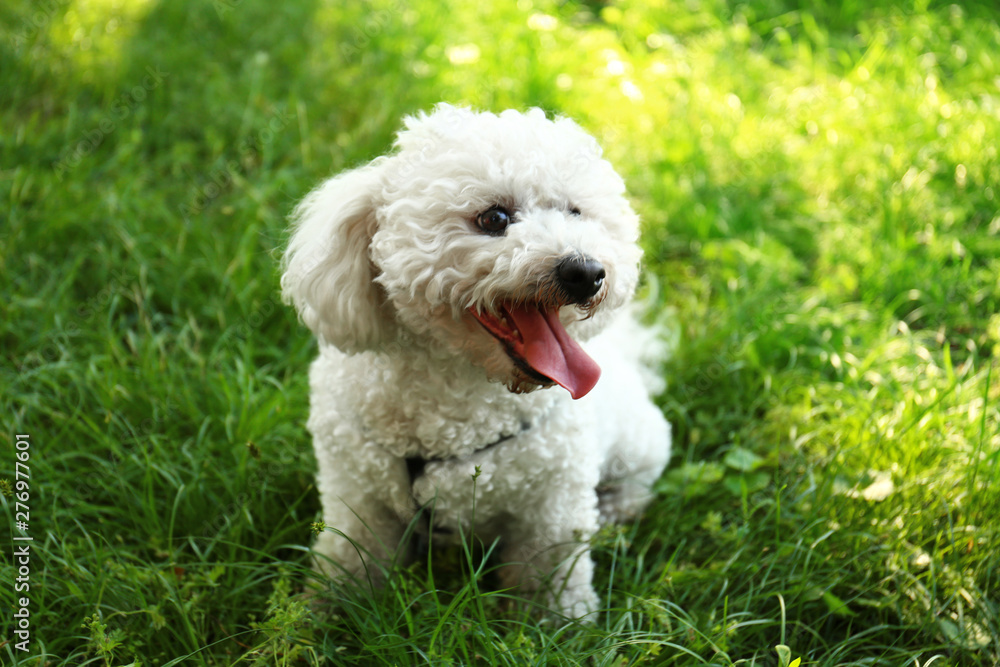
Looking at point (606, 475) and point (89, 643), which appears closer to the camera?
point (89, 643)

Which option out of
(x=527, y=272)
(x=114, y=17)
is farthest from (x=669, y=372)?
(x=114, y=17)

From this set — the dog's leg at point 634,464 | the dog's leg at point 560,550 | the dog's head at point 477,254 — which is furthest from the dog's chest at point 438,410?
the dog's leg at point 634,464

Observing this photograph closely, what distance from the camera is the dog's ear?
1.90m

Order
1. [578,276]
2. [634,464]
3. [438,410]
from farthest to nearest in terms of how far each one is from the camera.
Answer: [634,464] < [438,410] < [578,276]

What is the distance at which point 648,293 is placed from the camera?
11.6 ft

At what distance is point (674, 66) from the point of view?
4.89 m

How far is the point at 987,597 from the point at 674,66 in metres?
3.75

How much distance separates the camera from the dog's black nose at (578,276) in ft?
5.87

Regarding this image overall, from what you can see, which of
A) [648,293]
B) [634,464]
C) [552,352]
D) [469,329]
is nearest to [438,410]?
[469,329]

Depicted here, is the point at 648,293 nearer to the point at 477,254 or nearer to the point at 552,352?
the point at 552,352

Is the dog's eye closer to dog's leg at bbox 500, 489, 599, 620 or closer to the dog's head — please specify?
the dog's head

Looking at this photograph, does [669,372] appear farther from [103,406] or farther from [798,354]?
Result: [103,406]

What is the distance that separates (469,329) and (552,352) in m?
0.22

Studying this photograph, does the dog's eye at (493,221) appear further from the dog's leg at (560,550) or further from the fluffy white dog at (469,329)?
the dog's leg at (560,550)
